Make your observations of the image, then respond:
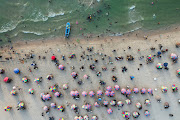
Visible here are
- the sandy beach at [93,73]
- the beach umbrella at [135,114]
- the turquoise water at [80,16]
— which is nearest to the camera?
the beach umbrella at [135,114]

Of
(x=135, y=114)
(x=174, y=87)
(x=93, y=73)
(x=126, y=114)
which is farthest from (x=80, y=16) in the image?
(x=174, y=87)

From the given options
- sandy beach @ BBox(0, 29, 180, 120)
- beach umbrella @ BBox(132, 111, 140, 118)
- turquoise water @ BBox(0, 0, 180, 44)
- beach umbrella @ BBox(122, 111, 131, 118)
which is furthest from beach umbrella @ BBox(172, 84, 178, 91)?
turquoise water @ BBox(0, 0, 180, 44)

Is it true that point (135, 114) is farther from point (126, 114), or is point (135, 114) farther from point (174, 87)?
point (174, 87)

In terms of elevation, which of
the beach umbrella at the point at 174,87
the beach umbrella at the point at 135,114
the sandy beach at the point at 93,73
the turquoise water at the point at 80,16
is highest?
the turquoise water at the point at 80,16

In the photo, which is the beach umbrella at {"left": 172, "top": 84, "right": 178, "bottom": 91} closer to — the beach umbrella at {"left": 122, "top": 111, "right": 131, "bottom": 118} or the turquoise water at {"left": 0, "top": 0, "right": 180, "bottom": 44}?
the beach umbrella at {"left": 122, "top": 111, "right": 131, "bottom": 118}

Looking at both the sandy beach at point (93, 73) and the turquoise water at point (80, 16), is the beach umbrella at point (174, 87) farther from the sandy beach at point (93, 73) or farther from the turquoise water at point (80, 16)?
the turquoise water at point (80, 16)

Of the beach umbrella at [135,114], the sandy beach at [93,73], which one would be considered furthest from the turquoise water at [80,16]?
the beach umbrella at [135,114]
